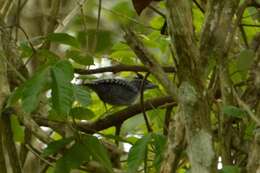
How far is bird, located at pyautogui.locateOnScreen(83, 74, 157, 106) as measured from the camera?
151 centimetres

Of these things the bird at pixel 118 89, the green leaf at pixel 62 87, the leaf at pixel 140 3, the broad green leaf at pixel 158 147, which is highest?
the leaf at pixel 140 3

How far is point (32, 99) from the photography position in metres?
1.07

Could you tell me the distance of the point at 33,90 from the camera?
1.08m

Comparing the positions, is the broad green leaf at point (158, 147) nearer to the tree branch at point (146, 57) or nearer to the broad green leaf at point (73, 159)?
the broad green leaf at point (73, 159)

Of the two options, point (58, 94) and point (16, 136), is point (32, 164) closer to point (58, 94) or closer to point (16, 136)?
point (16, 136)

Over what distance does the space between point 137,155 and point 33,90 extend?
0.21m

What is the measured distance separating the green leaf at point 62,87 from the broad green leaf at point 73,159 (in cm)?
13

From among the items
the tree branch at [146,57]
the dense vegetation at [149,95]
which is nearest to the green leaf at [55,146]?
the dense vegetation at [149,95]

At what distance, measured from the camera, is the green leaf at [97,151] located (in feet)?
3.84

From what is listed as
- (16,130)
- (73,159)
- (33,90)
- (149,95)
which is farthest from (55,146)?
(149,95)

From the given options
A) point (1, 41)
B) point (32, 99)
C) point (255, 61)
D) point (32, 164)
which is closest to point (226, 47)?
point (255, 61)

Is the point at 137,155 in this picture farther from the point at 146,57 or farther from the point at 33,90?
the point at 146,57

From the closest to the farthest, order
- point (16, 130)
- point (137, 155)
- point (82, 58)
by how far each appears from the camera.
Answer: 1. point (137, 155)
2. point (82, 58)
3. point (16, 130)

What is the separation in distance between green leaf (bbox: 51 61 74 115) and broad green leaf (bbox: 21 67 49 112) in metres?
0.02
